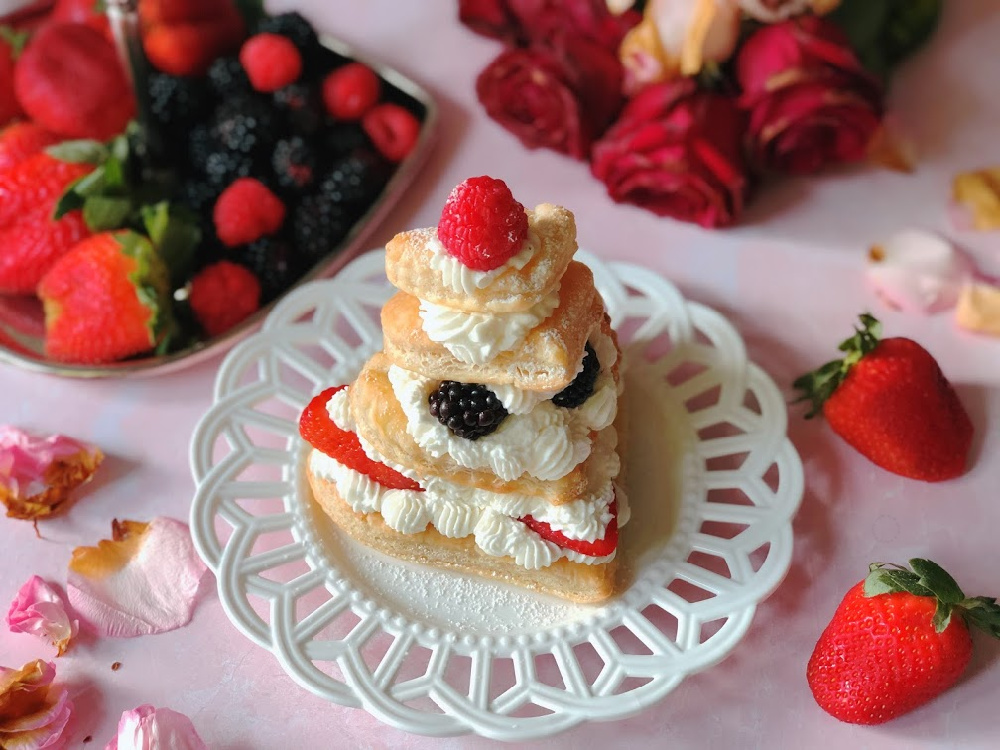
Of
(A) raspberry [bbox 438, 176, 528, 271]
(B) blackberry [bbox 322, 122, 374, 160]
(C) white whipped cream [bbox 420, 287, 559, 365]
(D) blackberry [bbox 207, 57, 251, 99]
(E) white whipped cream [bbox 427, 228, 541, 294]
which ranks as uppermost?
(A) raspberry [bbox 438, 176, 528, 271]

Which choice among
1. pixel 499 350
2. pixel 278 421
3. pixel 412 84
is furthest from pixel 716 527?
pixel 412 84

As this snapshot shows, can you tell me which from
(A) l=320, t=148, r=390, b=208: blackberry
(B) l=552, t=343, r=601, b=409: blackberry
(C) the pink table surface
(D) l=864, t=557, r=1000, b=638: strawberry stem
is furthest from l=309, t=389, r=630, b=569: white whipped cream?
(A) l=320, t=148, r=390, b=208: blackberry

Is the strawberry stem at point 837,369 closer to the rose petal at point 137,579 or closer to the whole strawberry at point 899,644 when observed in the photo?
Answer: the whole strawberry at point 899,644

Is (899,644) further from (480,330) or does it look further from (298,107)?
(298,107)

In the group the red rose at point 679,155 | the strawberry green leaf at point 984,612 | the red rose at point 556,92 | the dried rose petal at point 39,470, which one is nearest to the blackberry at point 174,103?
the red rose at point 556,92

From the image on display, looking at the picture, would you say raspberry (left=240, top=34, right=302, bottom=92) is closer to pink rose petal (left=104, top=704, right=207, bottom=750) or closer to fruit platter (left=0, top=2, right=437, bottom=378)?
fruit platter (left=0, top=2, right=437, bottom=378)
